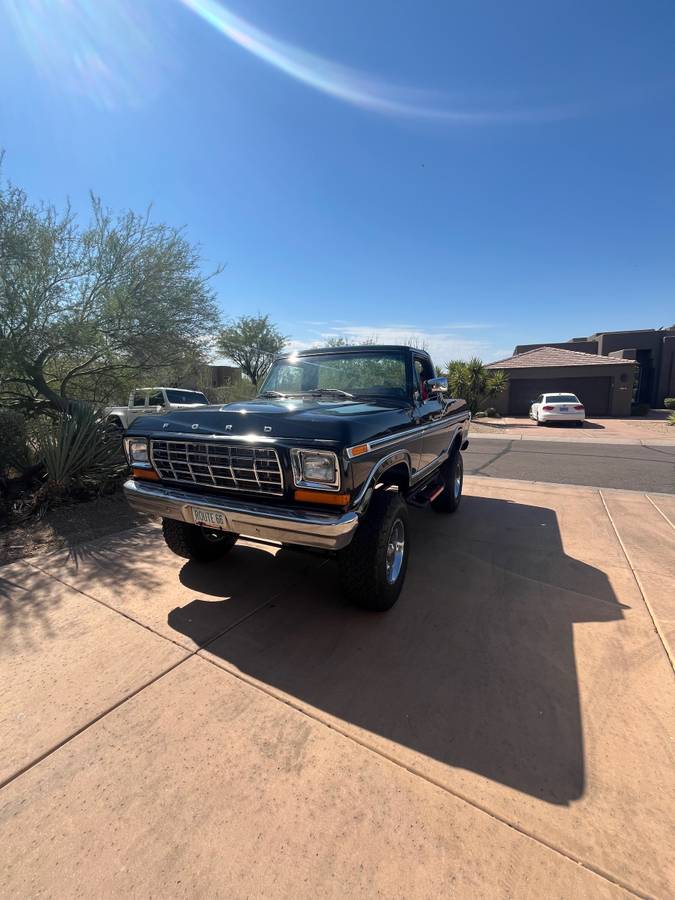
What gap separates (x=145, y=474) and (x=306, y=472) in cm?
158

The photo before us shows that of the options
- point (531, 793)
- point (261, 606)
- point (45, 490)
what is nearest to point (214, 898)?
point (531, 793)

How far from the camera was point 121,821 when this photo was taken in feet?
5.33

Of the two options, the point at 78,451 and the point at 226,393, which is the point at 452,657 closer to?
the point at 78,451

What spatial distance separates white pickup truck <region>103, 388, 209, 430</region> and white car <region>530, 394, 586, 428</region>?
14.1m

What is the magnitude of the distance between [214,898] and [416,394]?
3.49m

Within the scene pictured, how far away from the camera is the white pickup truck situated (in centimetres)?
968

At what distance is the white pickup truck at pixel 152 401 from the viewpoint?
9680mm

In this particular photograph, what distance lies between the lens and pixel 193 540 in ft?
12.0

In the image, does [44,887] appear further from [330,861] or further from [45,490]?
[45,490]

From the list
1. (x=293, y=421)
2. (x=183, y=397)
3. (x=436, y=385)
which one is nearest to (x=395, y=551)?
(x=293, y=421)

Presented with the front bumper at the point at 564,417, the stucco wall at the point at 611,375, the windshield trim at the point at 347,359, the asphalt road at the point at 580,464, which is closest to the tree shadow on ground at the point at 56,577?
the windshield trim at the point at 347,359

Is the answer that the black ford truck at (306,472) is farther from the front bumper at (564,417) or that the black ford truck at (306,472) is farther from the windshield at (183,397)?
the front bumper at (564,417)

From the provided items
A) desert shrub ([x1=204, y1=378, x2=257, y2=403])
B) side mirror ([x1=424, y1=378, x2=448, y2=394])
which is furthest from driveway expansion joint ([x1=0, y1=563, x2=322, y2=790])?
desert shrub ([x1=204, y1=378, x2=257, y2=403])

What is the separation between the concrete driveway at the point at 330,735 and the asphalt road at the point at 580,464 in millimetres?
4468
